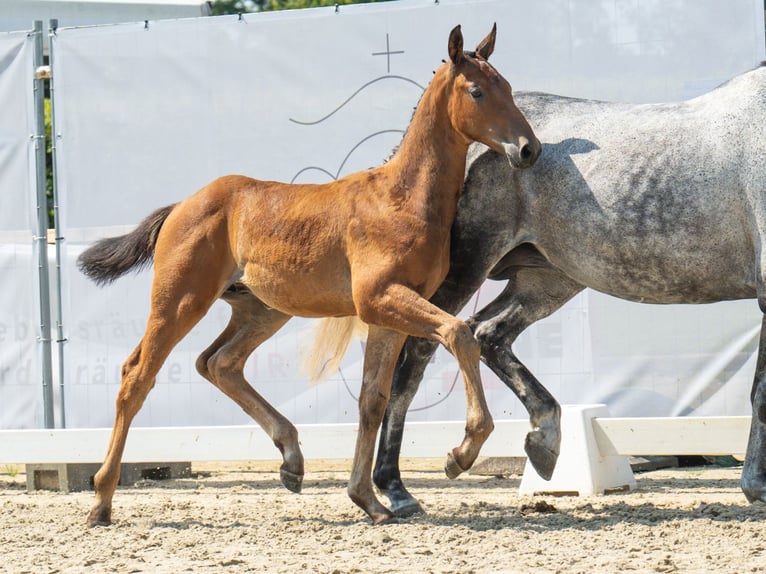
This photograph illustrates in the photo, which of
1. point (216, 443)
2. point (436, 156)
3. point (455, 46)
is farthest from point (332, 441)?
point (455, 46)

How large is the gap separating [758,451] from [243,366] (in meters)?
2.41

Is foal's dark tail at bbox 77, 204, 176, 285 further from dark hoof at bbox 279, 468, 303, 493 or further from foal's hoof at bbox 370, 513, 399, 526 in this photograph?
foal's hoof at bbox 370, 513, 399, 526

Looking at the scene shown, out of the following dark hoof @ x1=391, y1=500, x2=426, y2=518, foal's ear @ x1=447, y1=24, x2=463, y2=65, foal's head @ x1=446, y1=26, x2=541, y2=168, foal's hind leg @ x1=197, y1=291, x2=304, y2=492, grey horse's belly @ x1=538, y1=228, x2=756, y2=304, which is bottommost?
dark hoof @ x1=391, y1=500, x2=426, y2=518

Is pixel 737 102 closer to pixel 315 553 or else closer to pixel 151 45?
pixel 315 553

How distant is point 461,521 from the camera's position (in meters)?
5.11

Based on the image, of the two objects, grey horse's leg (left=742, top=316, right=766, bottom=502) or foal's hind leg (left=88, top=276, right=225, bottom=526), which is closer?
grey horse's leg (left=742, top=316, right=766, bottom=502)

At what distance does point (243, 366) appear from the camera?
582cm

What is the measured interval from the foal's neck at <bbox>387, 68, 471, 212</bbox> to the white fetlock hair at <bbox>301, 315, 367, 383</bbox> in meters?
1.21

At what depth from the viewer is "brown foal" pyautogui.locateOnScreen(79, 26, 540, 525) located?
490cm

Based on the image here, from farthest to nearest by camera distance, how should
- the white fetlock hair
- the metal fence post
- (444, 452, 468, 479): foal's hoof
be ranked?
the metal fence post
the white fetlock hair
(444, 452, 468, 479): foal's hoof

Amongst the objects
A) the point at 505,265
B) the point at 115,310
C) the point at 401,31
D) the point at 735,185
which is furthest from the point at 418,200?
the point at 115,310

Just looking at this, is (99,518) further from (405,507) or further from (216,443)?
(216,443)

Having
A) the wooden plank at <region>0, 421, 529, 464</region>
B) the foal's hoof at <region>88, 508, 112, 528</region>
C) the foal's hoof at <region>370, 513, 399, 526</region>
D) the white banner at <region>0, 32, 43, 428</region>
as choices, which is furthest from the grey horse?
the white banner at <region>0, 32, 43, 428</region>

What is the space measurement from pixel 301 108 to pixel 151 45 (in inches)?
43.2
